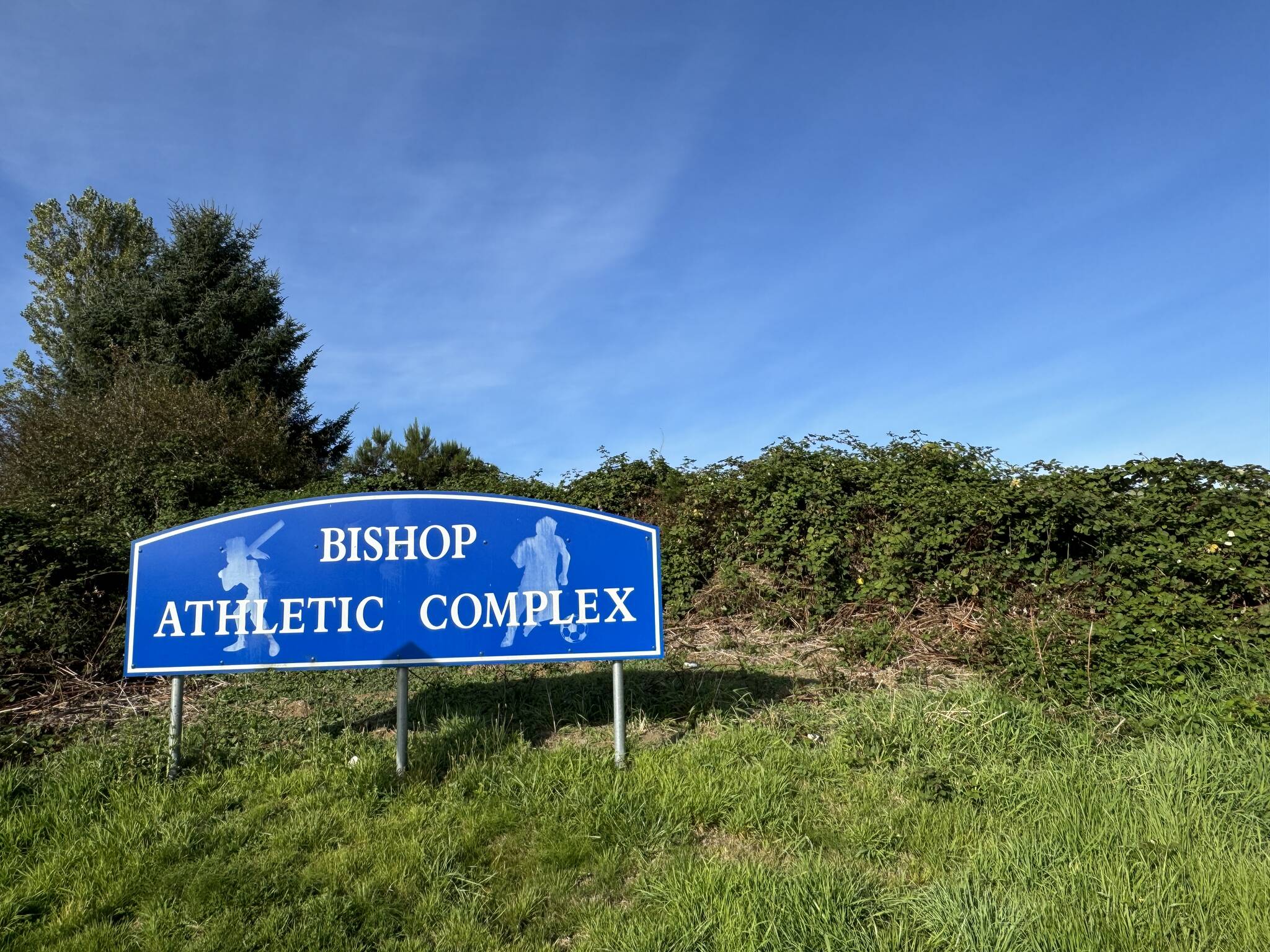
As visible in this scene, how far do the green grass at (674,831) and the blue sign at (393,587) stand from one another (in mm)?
547

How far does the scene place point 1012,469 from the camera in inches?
263

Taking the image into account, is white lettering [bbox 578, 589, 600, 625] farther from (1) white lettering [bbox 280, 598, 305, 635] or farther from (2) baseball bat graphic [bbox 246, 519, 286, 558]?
(2) baseball bat graphic [bbox 246, 519, 286, 558]

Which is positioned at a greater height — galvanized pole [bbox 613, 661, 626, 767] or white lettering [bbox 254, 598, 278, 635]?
white lettering [bbox 254, 598, 278, 635]

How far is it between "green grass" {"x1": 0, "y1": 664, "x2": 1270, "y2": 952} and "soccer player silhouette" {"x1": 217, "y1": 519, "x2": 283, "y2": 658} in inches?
26.5

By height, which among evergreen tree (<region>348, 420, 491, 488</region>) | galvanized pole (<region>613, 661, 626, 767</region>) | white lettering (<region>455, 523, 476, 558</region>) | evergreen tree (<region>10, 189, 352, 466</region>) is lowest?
galvanized pole (<region>613, 661, 626, 767</region>)

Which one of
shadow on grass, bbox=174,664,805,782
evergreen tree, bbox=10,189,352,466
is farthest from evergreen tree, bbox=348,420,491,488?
shadow on grass, bbox=174,664,805,782

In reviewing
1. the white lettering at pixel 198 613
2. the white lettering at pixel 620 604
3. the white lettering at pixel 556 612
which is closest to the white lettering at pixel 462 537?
the white lettering at pixel 556 612

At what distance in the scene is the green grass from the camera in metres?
2.62

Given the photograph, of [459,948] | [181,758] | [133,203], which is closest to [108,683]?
[181,758]

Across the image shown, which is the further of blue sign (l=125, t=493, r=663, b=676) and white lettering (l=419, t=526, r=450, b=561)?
white lettering (l=419, t=526, r=450, b=561)

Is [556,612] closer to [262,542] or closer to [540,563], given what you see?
[540,563]

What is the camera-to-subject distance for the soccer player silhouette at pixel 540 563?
433 centimetres

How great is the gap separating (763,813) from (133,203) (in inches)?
1196

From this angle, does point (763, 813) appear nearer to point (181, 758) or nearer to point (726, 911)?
point (726, 911)
